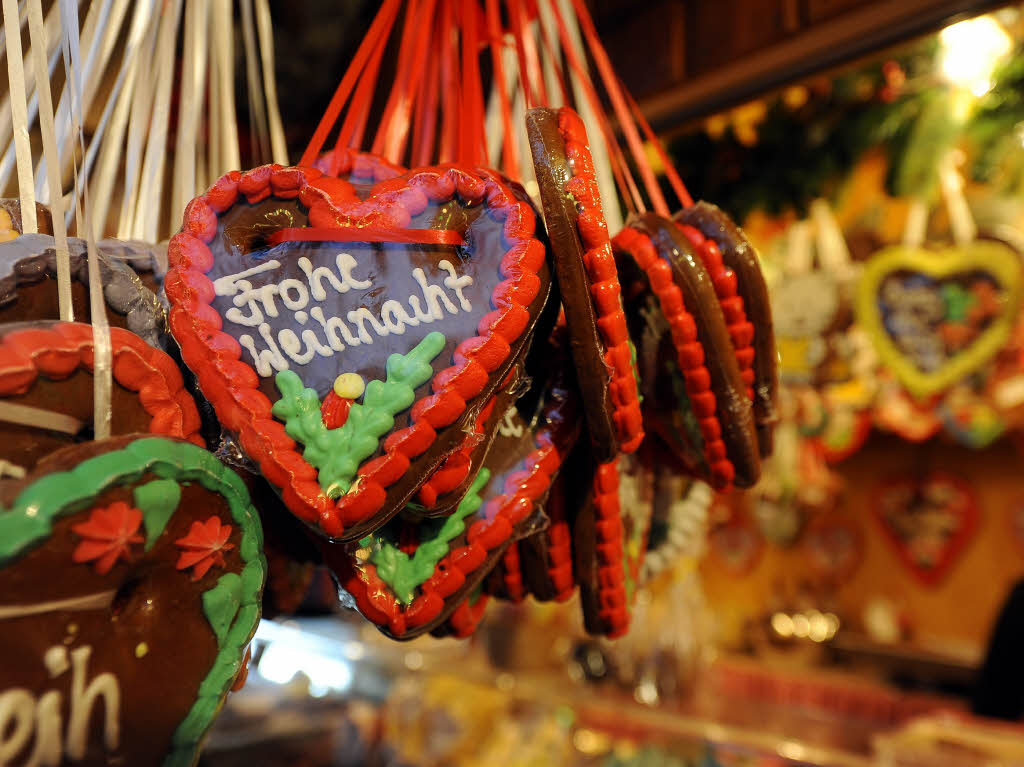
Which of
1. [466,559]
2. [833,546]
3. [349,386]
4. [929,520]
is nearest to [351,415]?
[349,386]

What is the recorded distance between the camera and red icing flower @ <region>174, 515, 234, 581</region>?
0.31 meters

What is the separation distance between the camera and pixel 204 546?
0.32 metres

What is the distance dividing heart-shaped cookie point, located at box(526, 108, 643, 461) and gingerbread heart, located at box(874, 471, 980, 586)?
2609 millimetres

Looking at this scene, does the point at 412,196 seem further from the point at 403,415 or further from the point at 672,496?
the point at 672,496

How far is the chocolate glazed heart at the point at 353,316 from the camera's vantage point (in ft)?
1.08

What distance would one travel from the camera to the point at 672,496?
0.64 m

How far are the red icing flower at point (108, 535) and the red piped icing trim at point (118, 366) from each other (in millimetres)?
59

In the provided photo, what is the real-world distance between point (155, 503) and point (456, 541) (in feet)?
0.54

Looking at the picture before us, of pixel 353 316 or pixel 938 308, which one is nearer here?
pixel 353 316

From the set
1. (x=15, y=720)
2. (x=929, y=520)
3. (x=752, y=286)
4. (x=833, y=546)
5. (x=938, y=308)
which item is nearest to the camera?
(x=15, y=720)

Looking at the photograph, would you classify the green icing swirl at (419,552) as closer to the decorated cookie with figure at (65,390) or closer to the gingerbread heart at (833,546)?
the decorated cookie with figure at (65,390)

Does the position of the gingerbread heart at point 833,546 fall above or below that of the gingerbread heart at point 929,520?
below

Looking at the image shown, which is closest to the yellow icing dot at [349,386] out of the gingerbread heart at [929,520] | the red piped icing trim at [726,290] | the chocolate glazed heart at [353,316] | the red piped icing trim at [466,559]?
the chocolate glazed heart at [353,316]

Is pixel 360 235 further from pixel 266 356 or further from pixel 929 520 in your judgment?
pixel 929 520
